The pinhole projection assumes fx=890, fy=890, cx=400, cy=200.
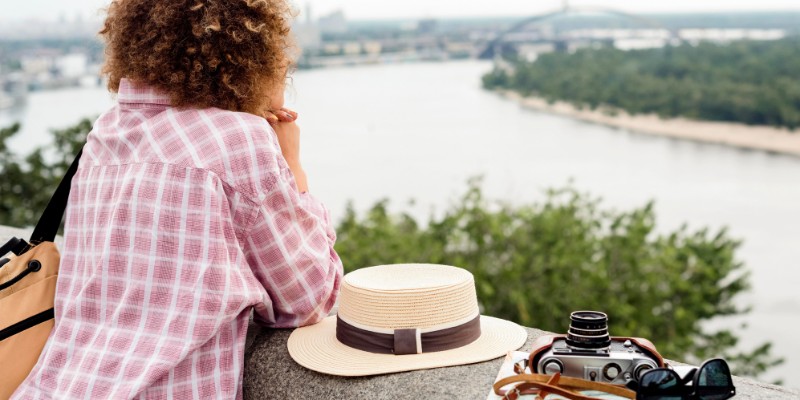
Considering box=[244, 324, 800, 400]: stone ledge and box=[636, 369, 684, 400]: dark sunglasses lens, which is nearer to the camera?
box=[636, 369, 684, 400]: dark sunglasses lens

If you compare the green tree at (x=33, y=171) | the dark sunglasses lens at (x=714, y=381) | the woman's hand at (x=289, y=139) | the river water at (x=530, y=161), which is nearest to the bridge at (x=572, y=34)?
the river water at (x=530, y=161)

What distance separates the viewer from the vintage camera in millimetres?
1567

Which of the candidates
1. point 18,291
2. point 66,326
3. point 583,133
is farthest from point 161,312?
point 583,133

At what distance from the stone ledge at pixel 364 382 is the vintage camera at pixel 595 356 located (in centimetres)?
22

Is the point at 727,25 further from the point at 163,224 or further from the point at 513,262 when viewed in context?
the point at 163,224

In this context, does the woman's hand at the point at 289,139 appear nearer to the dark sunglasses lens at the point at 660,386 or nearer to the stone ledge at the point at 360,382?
the stone ledge at the point at 360,382

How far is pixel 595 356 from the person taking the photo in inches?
61.9

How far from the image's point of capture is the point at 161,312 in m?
1.88

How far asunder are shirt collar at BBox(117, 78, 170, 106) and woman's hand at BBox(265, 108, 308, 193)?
27 centimetres

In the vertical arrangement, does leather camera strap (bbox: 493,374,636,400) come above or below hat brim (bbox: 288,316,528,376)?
above

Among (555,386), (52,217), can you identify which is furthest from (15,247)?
(555,386)

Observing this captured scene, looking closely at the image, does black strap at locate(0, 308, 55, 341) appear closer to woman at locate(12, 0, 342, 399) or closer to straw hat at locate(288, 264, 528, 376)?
woman at locate(12, 0, 342, 399)

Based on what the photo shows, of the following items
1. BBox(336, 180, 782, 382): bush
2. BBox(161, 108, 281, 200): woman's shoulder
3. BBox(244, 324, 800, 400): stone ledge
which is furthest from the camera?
BBox(336, 180, 782, 382): bush

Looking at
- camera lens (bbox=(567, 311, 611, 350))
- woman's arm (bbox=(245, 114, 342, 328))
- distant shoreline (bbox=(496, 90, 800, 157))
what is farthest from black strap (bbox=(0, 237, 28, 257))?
distant shoreline (bbox=(496, 90, 800, 157))
